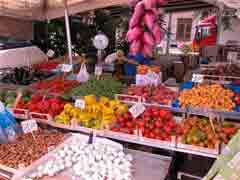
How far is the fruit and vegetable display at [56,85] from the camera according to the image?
3.28 meters

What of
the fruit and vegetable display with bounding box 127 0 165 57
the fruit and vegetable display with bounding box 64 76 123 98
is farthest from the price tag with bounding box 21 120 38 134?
the fruit and vegetable display with bounding box 127 0 165 57

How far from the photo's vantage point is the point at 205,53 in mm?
8188

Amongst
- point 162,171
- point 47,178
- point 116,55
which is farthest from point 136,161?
point 116,55

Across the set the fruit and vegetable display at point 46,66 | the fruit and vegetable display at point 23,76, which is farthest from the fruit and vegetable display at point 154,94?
the fruit and vegetable display at point 46,66

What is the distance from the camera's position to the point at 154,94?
2.87 m

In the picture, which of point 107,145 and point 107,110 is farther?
point 107,110

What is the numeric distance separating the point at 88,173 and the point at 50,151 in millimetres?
491

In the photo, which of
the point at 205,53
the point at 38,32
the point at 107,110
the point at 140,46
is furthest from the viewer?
the point at 205,53

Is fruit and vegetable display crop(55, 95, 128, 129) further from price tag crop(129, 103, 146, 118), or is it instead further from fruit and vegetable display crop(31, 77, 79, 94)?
fruit and vegetable display crop(31, 77, 79, 94)

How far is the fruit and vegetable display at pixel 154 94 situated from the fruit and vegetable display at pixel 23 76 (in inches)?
67.8

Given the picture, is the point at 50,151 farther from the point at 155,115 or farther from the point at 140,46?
the point at 140,46

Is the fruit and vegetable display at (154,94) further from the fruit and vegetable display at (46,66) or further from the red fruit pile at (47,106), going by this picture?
the fruit and vegetable display at (46,66)

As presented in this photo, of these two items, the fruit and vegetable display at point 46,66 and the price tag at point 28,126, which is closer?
the price tag at point 28,126

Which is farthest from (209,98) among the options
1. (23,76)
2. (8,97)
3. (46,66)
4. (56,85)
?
(46,66)
